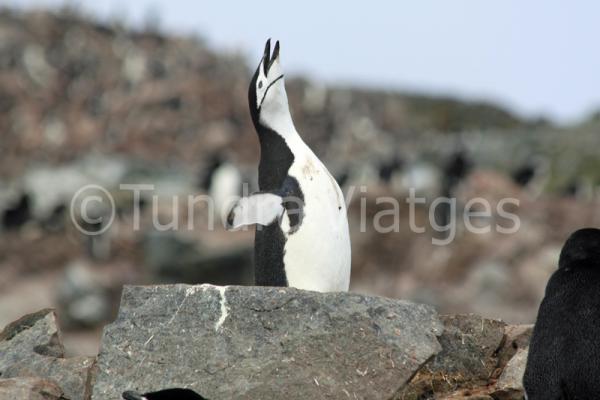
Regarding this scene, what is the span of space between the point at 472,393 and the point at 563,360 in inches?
45.3

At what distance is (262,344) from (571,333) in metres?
1.74

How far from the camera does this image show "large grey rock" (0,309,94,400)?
709 centimetres

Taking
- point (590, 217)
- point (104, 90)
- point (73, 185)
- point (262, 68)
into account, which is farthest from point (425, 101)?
point (262, 68)

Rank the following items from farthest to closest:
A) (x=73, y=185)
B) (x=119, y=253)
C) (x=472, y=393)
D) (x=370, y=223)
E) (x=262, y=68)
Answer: (x=73, y=185) < (x=119, y=253) < (x=370, y=223) < (x=262, y=68) < (x=472, y=393)

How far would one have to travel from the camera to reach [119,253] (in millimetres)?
29297

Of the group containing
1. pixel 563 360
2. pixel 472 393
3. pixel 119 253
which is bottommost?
pixel 119 253

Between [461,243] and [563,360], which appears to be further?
[461,243]

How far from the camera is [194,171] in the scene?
39.5 m

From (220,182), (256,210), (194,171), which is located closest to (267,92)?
(256,210)

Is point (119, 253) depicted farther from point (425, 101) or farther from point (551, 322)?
point (425, 101)

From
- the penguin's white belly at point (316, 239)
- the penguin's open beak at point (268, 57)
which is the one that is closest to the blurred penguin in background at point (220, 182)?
the penguin's open beak at point (268, 57)

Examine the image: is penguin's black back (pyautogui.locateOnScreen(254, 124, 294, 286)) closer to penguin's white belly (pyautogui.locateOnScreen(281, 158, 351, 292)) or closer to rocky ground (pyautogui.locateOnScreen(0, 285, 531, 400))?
penguin's white belly (pyautogui.locateOnScreen(281, 158, 351, 292))

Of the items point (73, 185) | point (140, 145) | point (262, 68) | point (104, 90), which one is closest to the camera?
point (262, 68)

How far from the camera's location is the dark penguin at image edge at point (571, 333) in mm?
5789
